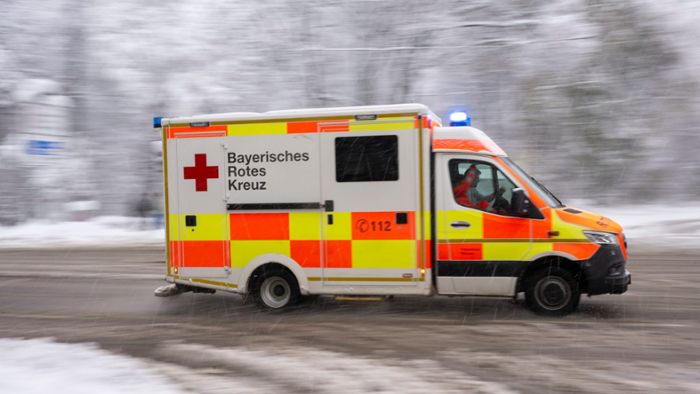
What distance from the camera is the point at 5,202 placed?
22469 mm

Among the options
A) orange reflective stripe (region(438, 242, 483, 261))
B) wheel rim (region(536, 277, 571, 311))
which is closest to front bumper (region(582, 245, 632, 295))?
wheel rim (region(536, 277, 571, 311))

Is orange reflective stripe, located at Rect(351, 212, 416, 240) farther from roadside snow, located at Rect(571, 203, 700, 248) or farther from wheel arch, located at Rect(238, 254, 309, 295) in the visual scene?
roadside snow, located at Rect(571, 203, 700, 248)

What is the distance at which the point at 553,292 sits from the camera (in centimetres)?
715

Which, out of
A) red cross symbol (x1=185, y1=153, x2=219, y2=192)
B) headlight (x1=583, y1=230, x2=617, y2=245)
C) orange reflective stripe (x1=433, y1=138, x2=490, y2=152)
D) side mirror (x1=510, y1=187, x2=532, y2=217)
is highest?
orange reflective stripe (x1=433, y1=138, x2=490, y2=152)

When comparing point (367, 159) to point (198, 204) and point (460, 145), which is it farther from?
point (198, 204)

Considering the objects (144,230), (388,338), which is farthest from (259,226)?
(144,230)

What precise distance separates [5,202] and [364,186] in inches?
764

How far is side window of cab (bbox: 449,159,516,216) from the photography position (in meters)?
7.19

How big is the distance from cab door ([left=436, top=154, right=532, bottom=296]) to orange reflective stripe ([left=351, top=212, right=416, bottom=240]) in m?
0.33

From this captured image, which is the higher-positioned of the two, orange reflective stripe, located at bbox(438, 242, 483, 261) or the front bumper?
orange reflective stripe, located at bbox(438, 242, 483, 261)

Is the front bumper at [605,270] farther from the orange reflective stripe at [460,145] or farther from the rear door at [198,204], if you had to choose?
the rear door at [198,204]

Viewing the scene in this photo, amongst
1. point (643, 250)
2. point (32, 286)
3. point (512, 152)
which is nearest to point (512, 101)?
point (512, 152)

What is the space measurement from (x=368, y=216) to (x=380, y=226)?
18 centimetres

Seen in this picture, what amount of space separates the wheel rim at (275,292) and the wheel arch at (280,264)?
0.71 ft
